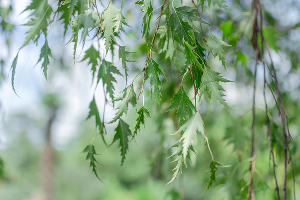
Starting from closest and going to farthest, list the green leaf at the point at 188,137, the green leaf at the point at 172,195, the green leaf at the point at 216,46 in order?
the green leaf at the point at 188,137 < the green leaf at the point at 216,46 < the green leaf at the point at 172,195

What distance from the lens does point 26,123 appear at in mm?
16297

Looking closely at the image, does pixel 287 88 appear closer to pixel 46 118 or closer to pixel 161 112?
pixel 161 112

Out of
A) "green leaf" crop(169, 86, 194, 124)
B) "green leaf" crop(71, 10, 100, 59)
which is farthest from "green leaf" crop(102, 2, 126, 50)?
"green leaf" crop(169, 86, 194, 124)

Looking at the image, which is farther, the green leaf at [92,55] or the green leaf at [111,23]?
the green leaf at [92,55]

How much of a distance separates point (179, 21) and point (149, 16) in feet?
0.15

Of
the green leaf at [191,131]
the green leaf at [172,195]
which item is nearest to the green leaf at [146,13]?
the green leaf at [191,131]

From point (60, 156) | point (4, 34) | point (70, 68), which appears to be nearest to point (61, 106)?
point (60, 156)

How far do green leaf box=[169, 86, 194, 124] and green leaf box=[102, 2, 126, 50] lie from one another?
129mm

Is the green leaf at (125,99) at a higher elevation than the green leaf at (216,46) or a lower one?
lower

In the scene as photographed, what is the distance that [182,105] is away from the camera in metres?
0.54

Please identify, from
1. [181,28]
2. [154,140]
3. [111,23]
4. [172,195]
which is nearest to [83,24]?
[111,23]

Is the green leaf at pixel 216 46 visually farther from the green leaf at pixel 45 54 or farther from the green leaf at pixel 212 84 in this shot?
the green leaf at pixel 45 54

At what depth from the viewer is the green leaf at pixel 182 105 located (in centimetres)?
53

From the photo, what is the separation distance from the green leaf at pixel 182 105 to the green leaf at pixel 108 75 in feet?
0.36
